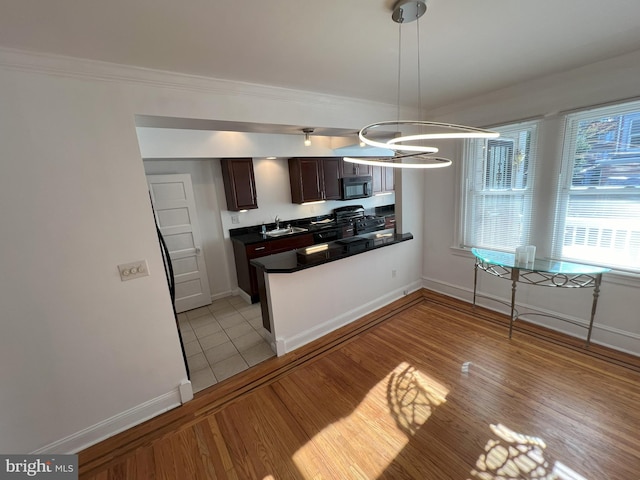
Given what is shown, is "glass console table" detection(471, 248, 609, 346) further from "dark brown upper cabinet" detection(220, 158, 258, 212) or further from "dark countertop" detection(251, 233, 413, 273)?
"dark brown upper cabinet" detection(220, 158, 258, 212)

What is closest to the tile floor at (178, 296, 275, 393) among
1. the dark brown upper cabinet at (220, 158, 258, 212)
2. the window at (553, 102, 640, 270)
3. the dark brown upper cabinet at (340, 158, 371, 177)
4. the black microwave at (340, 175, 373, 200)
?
the dark brown upper cabinet at (220, 158, 258, 212)

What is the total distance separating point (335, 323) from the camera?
3066mm

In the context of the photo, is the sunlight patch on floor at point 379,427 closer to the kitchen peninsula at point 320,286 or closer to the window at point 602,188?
the kitchen peninsula at point 320,286

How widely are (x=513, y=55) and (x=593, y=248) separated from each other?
191 centimetres

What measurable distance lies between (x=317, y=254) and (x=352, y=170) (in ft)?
9.55

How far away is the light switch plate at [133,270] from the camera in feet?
6.05

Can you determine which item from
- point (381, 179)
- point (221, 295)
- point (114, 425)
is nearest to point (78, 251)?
point (114, 425)

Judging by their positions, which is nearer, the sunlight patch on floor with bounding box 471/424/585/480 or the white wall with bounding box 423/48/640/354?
the sunlight patch on floor with bounding box 471/424/585/480

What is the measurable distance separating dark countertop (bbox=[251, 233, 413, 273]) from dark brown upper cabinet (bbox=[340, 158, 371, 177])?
2057 mm

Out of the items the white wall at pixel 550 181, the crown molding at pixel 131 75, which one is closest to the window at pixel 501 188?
the white wall at pixel 550 181

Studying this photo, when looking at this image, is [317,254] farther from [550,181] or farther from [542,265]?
[550,181]

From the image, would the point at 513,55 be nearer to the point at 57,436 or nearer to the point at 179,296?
the point at 57,436

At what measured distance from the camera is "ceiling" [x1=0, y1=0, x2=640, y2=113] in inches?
48.7

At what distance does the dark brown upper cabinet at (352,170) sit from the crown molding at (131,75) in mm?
2627
